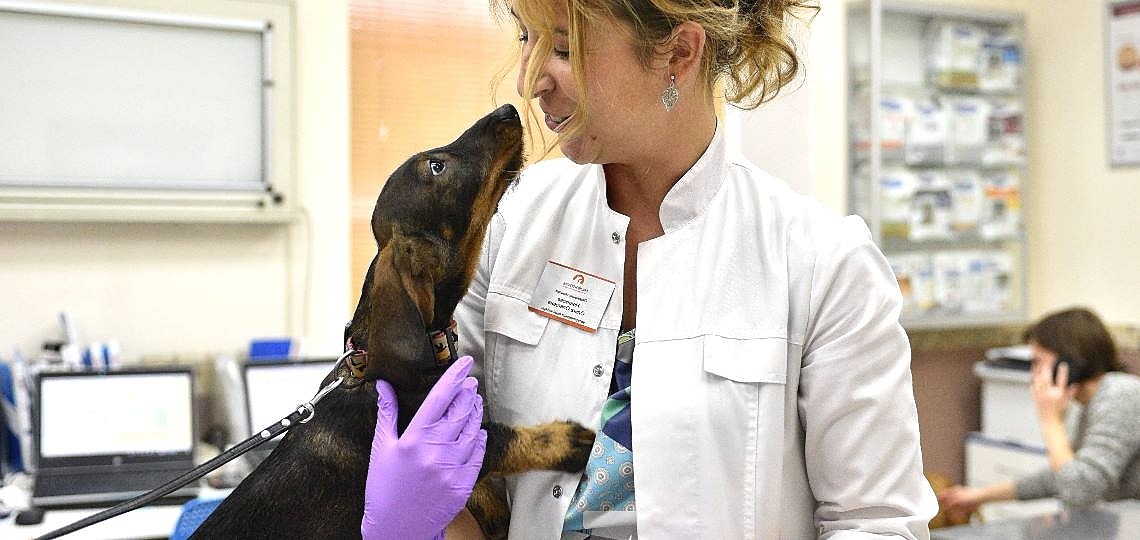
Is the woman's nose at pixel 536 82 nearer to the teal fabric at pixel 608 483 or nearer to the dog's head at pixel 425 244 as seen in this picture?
the dog's head at pixel 425 244

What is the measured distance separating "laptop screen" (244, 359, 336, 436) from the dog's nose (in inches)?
77.6

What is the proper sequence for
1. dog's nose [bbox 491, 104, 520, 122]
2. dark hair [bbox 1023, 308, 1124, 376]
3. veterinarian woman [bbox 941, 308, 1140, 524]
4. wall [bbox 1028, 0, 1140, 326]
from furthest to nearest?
1. wall [bbox 1028, 0, 1140, 326]
2. dark hair [bbox 1023, 308, 1124, 376]
3. veterinarian woman [bbox 941, 308, 1140, 524]
4. dog's nose [bbox 491, 104, 520, 122]

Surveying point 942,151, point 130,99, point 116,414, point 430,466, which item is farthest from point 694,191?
point 942,151

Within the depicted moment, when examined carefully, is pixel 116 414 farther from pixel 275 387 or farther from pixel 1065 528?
pixel 1065 528

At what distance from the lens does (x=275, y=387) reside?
3191 mm

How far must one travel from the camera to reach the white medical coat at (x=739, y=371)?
1.21 meters

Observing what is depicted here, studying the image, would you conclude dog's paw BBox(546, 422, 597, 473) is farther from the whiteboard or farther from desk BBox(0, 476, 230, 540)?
the whiteboard

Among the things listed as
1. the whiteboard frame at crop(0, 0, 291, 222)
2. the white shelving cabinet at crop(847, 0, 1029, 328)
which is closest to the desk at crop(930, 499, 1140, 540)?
the white shelving cabinet at crop(847, 0, 1029, 328)

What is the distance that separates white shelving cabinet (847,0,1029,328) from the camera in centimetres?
443

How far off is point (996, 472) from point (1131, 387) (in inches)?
54.0

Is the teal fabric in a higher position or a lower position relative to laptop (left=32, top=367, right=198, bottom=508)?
higher

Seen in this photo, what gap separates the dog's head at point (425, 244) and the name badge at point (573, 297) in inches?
4.3

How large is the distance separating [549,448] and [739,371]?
26 cm

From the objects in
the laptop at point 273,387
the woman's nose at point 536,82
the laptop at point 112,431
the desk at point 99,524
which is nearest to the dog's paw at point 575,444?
the woman's nose at point 536,82
